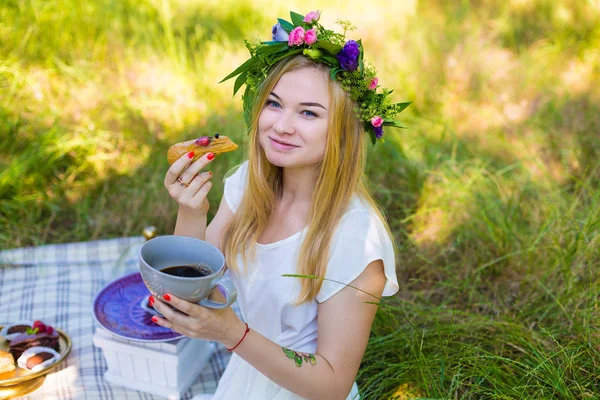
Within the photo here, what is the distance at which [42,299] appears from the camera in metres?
3.34

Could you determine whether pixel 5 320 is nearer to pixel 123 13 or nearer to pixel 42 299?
pixel 42 299

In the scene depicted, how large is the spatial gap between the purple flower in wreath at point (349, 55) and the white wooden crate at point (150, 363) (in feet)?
4.56

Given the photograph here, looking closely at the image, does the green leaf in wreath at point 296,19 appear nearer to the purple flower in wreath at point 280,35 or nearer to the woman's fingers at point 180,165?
the purple flower in wreath at point 280,35

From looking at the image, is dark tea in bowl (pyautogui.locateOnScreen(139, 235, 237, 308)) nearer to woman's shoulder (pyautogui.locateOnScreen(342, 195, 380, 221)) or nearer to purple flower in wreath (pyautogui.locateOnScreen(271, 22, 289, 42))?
woman's shoulder (pyautogui.locateOnScreen(342, 195, 380, 221))

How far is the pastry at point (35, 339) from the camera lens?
2.60 meters

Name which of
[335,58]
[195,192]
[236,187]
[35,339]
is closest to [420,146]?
[236,187]

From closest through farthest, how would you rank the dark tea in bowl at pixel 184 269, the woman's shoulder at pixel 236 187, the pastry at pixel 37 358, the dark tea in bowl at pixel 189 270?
the dark tea in bowl at pixel 184 269 < the dark tea in bowl at pixel 189 270 < the woman's shoulder at pixel 236 187 < the pastry at pixel 37 358

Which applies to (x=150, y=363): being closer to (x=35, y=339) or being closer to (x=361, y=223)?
(x=35, y=339)

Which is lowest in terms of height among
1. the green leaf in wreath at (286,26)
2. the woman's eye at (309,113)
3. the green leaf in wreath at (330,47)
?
the woman's eye at (309,113)

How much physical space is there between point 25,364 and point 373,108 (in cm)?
176

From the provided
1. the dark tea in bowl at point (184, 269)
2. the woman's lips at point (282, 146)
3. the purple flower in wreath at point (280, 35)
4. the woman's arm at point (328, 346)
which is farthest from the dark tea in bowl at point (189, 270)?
the purple flower in wreath at point (280, 35)

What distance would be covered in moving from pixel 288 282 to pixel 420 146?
7.81 feet

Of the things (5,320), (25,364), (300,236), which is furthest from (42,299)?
(300,236)

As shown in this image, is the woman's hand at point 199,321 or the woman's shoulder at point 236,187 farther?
the woman's shoulder at point 236,187
